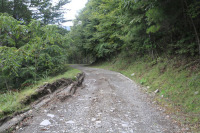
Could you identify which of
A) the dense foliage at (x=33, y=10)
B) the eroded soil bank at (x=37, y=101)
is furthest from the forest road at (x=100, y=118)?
the dense foliage at (x=33, y=10)

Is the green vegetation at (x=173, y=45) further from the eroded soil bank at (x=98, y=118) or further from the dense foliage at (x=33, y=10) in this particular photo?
the dense foliage at (x=33, y=10)

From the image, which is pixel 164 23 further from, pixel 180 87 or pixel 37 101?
pixel 37 101

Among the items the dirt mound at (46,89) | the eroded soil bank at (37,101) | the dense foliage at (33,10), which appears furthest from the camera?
the dense foliage at (33,10)

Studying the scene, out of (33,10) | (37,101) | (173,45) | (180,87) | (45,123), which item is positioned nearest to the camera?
(45,123)

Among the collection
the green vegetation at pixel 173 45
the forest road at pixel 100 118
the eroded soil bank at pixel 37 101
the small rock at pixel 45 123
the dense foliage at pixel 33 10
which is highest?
the dense foliage at pixel 33 10

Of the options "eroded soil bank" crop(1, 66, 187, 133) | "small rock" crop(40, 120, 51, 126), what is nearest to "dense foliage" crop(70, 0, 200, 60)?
"eroded soil bank" crop(1, 66, 187, 133)

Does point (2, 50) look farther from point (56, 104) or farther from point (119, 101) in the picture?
point (119, 101)

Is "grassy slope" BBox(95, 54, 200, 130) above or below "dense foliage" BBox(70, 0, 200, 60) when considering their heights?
below

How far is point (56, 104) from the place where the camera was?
452 centimetres

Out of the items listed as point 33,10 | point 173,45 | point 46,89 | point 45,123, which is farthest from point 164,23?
point 33,10

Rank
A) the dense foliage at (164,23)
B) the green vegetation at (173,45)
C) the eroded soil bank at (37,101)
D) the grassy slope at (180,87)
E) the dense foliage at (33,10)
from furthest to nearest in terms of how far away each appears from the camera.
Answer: the dense foliage at (33,10) < the dense foliage at (164,23) < the green vegetation at (173,45) < the grassy slope at (180,87) < the eroded soil bank at (37,101)

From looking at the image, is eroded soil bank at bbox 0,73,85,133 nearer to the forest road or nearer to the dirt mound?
the dirt mound

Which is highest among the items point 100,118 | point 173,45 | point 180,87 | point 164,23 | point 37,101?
point 164,23

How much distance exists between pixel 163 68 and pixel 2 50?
8.17 meters
